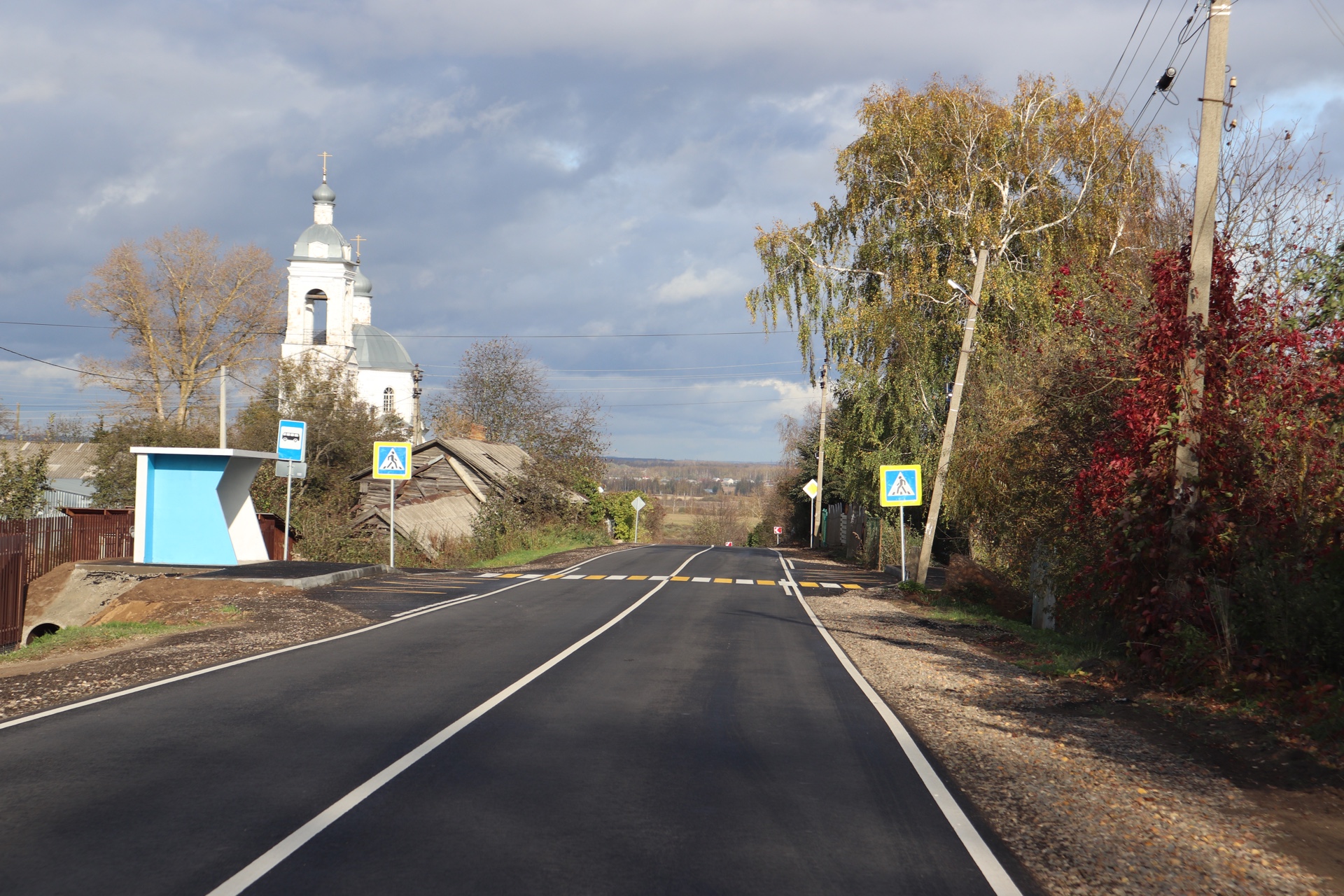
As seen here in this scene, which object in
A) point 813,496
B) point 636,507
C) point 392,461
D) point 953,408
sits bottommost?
→ point 636,507

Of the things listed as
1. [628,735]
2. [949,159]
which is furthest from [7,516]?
[949,159]

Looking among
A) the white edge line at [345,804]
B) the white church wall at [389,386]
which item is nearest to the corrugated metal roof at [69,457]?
the white church wall at [389,386]

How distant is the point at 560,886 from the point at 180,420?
51.7m

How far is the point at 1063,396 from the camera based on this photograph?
14.0 meters

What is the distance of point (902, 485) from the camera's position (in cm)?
2434

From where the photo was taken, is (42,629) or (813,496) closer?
(42,629)

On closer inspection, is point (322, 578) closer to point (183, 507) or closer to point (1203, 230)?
point (183, 507)

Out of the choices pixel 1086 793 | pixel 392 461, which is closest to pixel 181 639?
pixel 1086 793

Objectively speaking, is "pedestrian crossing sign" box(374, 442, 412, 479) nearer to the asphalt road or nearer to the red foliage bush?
the asphalt road

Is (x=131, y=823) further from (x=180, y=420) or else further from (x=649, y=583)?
(x=180, y=420)

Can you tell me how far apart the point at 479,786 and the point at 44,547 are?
61.8 ft

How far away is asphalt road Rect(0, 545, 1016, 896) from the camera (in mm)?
4805

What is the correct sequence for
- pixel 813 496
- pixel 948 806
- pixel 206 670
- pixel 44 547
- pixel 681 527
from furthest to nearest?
pixel 681 527, pixel 813 496, pixel 44 547, pixel 206 670, pixel 948 806

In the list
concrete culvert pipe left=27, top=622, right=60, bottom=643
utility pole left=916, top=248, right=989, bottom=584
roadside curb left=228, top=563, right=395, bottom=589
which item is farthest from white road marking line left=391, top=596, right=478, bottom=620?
utility pole left=916, top=248, right=989, bottom=584
